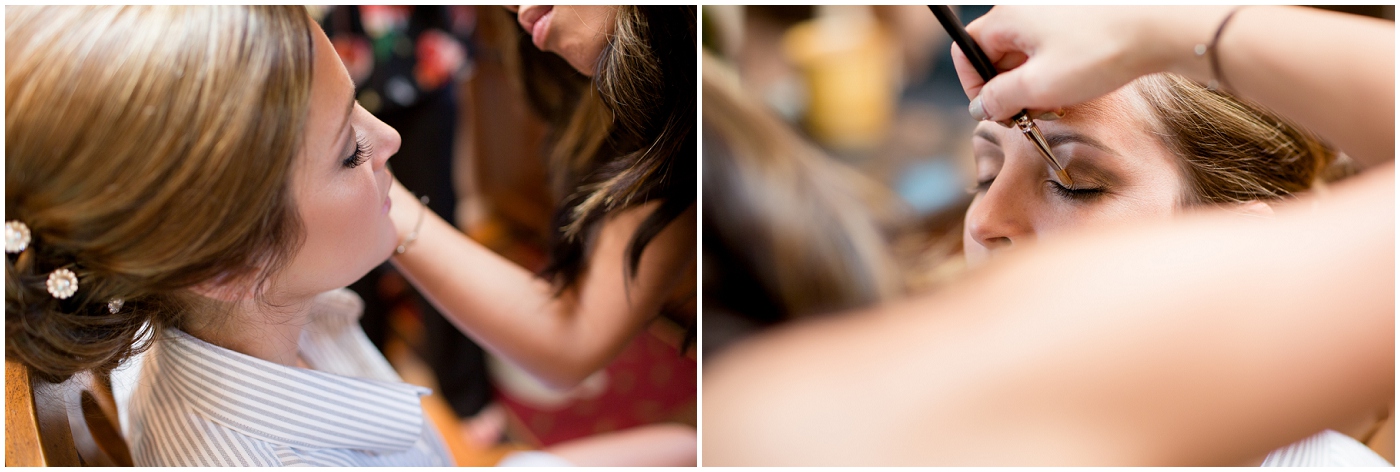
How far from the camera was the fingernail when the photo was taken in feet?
2.49

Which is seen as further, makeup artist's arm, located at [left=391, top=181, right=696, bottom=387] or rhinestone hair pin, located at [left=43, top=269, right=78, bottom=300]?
makeup artist's arm, located at [left=391, top=181, right=696, bottom=387]

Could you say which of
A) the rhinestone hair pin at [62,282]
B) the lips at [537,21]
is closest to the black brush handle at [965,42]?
the lips at [537,21]

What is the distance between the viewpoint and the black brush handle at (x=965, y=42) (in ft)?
2.42

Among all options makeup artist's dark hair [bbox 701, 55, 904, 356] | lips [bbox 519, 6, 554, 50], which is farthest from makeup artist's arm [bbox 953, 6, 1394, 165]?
lips [bbox 519, 6, 554, 50]

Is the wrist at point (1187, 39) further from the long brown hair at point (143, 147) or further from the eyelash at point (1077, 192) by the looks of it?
the long brown hair at point (143, 147)

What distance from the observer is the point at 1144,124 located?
725mm

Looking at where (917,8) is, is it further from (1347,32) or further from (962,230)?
(1347,32)

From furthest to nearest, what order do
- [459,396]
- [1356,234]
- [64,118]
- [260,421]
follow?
[459,396] → [260,421] → [64,118] → [1356,234]

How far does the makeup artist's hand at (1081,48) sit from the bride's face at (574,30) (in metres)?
0.34

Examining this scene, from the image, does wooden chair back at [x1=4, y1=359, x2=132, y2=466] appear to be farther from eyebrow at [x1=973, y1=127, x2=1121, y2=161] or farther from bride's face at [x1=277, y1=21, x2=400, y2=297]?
eyebrow at [x1=973, y1=127, x2=1121, y2=161]

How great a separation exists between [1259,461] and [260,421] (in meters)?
0.92

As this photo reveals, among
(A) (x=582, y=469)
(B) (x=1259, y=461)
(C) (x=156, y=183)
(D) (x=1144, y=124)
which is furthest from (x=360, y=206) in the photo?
(B) (x=1259, y=461)

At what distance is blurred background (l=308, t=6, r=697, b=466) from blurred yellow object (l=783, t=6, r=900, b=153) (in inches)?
9.7

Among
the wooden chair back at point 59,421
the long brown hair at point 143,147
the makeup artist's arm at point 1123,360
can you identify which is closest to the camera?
the makeup artist's arm at point 1123,360
